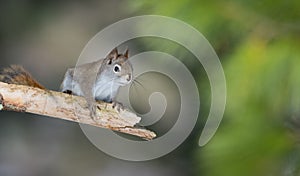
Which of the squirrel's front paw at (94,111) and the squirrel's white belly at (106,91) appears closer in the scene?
the squirrel's front paw at (94,111)

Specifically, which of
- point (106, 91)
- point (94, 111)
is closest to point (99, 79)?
point (106, 91)

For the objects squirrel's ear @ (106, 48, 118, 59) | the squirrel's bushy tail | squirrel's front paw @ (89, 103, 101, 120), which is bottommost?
squirrel's front paw @ (89, 103, 101, 120)

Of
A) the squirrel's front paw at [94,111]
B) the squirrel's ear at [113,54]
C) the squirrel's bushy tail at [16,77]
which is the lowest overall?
the squirrel's front paw at [94,111]

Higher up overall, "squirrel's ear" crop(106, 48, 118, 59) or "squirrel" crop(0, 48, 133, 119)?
"squirrel's ear" crop(106, 48, 118, 59)

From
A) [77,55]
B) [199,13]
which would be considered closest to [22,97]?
[199,13]

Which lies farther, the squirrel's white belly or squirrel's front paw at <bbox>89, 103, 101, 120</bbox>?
the squirrel's white belly
